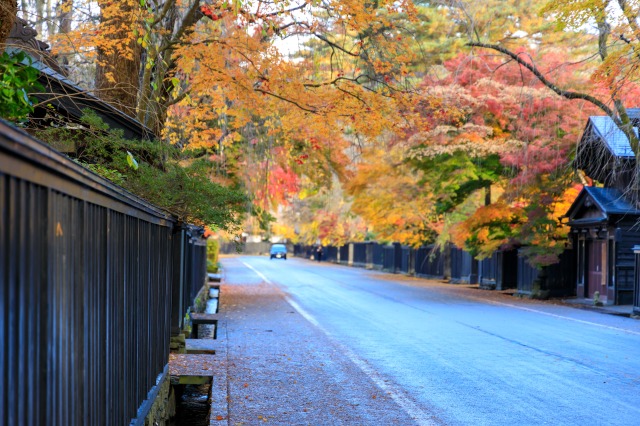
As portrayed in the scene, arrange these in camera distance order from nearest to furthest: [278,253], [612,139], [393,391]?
1. [393,391]
2. [612,139]
3. [278,253]

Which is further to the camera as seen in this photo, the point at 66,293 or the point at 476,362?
the point at 476,362

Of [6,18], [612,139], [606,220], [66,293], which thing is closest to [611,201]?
[606,220]

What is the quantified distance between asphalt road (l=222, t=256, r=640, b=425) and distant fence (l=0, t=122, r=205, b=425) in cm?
257

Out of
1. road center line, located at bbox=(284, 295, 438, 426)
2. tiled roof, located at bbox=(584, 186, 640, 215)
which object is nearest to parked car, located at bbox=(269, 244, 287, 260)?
tiled roof, located at bbox=(584, 186, 640, 215)

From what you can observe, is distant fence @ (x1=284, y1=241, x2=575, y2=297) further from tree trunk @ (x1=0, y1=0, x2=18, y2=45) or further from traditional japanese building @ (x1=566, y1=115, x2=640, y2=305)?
tree trunk @ (x1=0, y1=0, x2=18, y2=45)

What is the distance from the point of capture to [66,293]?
4.02 m

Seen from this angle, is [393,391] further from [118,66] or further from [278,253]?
[278,253]

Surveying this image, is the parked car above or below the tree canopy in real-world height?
below

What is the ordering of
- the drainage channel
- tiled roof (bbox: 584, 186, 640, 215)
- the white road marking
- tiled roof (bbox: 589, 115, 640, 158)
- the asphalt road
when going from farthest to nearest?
tiled roof (bbox: 584, 186, 640, 215) → tiled roof (bbox: 589, 115, 640, 158) → the drainage channel → the asphalt road → the white road marking

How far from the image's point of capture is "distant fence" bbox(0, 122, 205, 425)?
117 inches

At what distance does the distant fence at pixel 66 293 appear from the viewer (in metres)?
2.96

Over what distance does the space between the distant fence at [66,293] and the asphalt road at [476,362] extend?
257 centimetres

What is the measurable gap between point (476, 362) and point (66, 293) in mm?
9675

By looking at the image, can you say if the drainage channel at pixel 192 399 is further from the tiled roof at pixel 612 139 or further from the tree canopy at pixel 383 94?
the tiled roof at pixel 612 139
